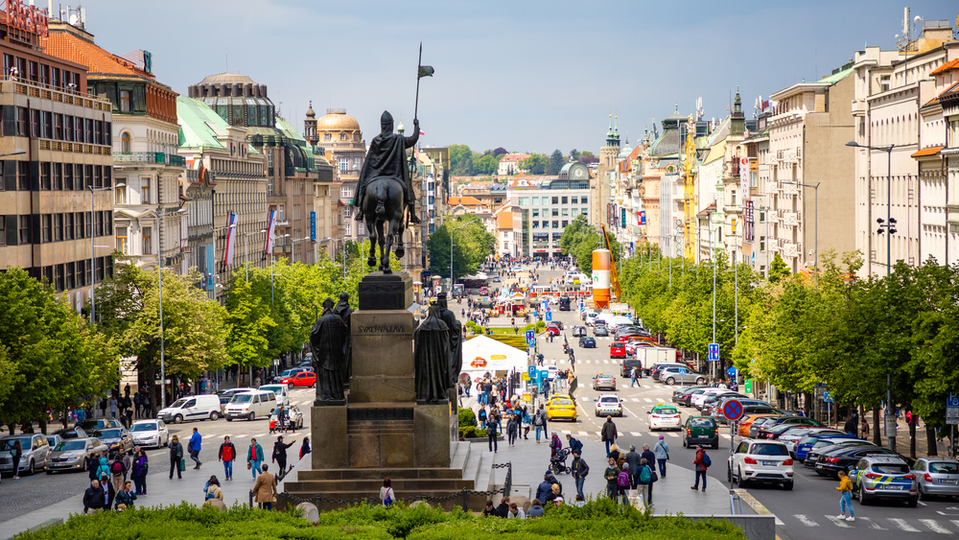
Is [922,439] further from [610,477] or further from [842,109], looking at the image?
[842,109]

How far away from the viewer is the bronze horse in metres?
30.3

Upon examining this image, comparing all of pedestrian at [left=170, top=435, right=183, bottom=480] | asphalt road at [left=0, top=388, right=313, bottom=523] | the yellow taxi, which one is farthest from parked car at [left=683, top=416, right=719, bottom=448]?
pedestrian at [left=170, top=435, right=183, bottom=480]

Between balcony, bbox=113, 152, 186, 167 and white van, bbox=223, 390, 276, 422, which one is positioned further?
balcony, bbox=113, 152, 186, 167

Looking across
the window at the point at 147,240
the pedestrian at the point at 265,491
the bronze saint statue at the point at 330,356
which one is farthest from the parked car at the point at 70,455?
the window at the point at 147,240

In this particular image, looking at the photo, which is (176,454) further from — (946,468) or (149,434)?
(946,468)

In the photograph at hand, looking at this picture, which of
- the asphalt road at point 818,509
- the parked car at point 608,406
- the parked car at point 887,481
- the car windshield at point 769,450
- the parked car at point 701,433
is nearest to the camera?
the asphalt road at point 818,509

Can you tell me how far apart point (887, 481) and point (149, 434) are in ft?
97.0

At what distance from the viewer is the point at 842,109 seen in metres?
103

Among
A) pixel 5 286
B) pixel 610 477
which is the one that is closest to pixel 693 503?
pixel 610 477

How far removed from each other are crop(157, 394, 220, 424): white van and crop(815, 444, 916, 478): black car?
3315 centimetres

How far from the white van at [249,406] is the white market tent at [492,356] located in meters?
13.6

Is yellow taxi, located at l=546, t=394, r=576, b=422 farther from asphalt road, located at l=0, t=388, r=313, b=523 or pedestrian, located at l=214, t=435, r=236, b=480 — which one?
pedestrian, located at l=214, t=435, r=236, b=480

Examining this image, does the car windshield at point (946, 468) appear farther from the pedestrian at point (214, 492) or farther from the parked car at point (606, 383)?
the parked car at point (606, 383)

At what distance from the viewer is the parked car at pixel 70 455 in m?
47.8
